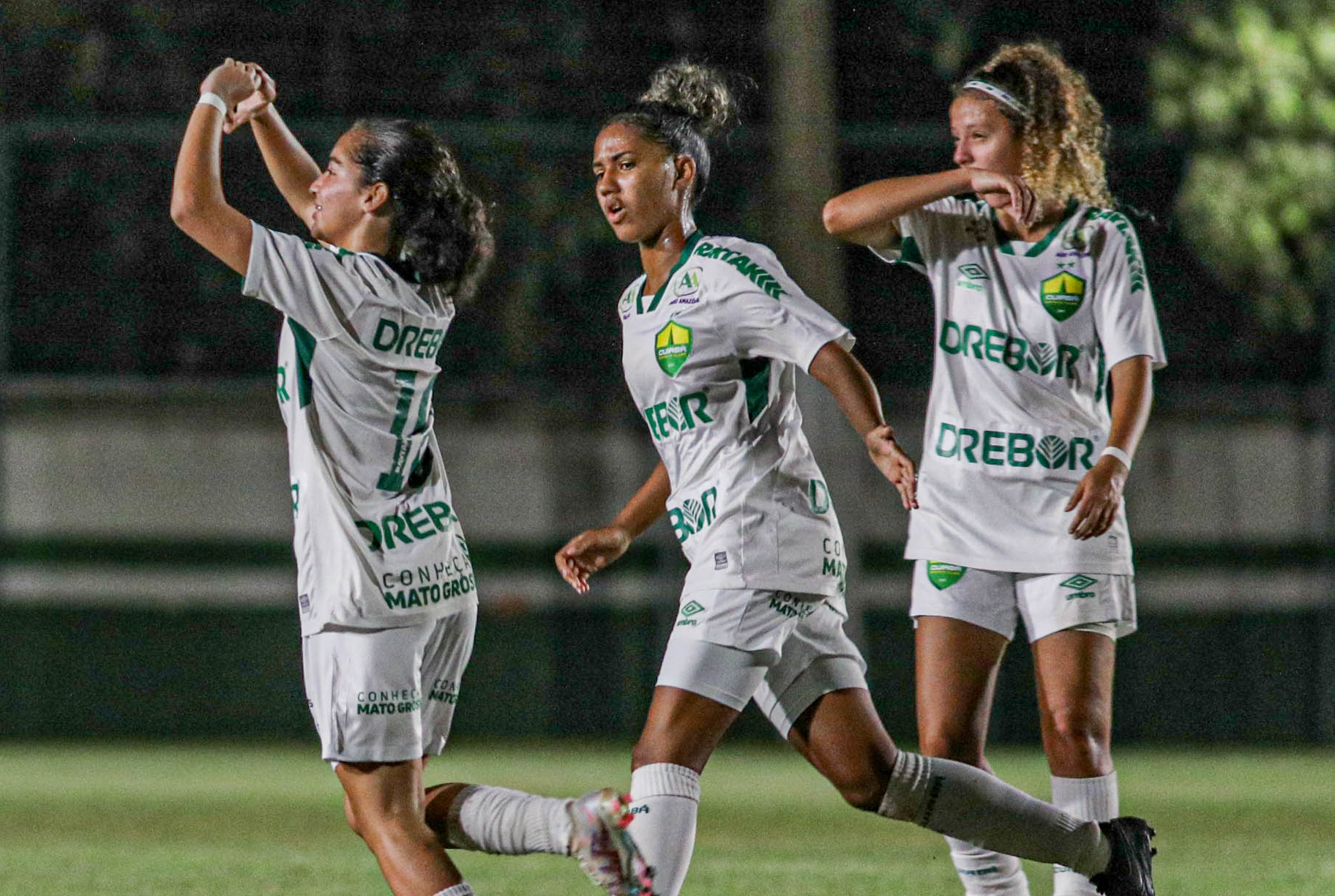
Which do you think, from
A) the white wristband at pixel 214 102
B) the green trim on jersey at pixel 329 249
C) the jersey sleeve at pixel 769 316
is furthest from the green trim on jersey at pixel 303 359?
the jersey sleeve at pixel 769 316

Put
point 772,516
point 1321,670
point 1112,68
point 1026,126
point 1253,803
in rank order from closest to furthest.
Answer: point 772,516 < point 1026,126 < point 1253,803 < point 1321,670 < point 1112,68

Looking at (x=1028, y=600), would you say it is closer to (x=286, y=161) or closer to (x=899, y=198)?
(x=899, y=198)

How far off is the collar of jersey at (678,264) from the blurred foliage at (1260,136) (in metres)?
10.7

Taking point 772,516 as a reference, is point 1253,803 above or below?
below

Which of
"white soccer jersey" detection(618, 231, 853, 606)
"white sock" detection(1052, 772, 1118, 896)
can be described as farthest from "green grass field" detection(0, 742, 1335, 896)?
"white soccer jersey" detection(618, 231, 853, 606)

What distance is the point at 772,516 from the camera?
196 inches

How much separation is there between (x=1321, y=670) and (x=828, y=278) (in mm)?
4379

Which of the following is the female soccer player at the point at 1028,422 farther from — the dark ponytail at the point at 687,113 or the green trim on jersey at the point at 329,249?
the green trim on jersey at the point at 329,249

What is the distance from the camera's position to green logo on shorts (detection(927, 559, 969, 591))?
218 inches

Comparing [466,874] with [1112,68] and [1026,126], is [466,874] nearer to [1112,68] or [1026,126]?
[1026,126]

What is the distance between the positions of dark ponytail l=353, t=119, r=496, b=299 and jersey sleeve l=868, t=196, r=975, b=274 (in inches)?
49.9

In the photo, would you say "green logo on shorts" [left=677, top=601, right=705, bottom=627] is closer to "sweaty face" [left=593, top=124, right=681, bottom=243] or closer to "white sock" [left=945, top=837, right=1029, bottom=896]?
"sweaty face" [left=593, top=124, right=681, bottom=243]

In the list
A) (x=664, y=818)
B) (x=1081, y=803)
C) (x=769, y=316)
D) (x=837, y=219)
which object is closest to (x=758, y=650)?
(x=664, y=818)

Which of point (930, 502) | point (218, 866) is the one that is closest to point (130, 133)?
point (218, 866)
